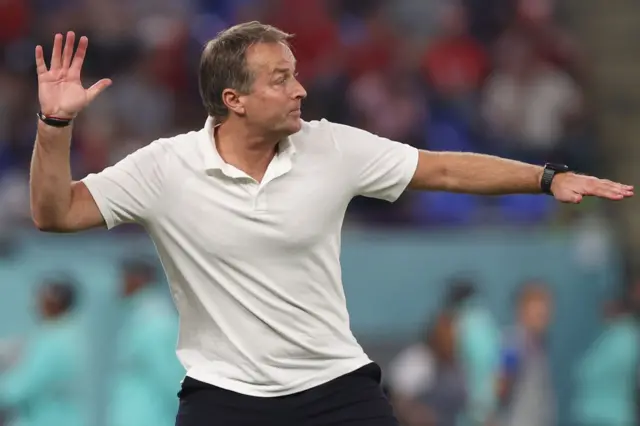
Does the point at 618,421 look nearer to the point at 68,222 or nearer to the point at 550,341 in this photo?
the point at 550,341

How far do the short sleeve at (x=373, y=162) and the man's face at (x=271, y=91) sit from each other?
Answer: 182 millimetres

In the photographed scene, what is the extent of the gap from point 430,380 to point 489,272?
3.12ft

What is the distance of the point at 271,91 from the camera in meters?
5.23

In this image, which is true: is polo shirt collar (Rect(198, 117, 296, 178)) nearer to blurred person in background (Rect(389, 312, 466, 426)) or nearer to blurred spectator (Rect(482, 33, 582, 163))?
blurred person in background (Rect(389, 312, 466, 426))

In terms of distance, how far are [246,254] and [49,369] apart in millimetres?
5267

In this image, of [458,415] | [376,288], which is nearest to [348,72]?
[376,288]

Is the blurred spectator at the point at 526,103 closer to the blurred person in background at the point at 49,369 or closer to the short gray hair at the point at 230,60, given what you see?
the blurred person in background at the point at 49,369

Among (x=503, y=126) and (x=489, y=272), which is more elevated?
(x=503, y=126)

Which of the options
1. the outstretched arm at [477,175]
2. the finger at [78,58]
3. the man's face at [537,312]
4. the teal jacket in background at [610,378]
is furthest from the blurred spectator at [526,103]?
the finger at [78,58]

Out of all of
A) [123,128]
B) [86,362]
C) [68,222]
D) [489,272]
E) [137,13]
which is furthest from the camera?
[137,13]

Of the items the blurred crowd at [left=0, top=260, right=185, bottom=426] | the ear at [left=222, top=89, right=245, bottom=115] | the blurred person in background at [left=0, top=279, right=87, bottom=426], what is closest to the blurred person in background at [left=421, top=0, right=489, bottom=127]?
the blurred crowd at [left=0, top=260, right=185, bottom=426]

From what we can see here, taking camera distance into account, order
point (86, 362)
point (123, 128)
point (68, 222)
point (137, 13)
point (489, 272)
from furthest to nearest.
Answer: point (137, 13) → point (123, 128) → point (489, 272) → point (86, 362) → point (68, 222)

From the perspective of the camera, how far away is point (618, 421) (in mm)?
11633

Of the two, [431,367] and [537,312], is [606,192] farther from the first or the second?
[537,312]
